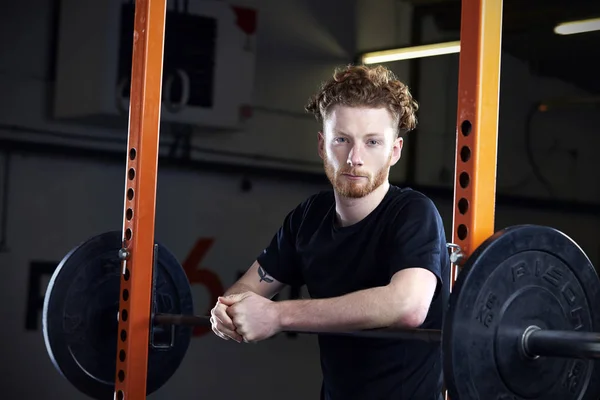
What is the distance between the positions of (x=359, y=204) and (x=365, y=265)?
0.46 feet

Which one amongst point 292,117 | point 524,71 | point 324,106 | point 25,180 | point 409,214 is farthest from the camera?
point 524,71

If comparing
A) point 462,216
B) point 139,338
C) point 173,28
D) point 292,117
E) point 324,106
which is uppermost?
point 173,28

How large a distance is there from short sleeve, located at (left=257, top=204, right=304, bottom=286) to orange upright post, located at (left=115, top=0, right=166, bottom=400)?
0.40m

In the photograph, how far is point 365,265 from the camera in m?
2.12

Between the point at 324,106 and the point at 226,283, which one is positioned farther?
the point at 226,283

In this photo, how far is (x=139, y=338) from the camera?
8.68 feet

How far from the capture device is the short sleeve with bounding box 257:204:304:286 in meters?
2.38

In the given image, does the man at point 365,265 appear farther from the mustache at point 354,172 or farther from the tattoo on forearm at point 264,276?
the tattoo on forearm at point 264,276

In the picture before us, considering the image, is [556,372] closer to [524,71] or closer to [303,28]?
[303,28]

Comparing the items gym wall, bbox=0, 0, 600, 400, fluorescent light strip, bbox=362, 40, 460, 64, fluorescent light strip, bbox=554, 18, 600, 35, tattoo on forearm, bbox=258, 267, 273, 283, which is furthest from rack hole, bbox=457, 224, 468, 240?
fluorescent light strip, bbox=554, 18, 600, 35

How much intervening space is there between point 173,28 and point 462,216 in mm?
4193

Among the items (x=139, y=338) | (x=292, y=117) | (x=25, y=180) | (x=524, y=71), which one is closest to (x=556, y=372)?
(x=139, y=338)

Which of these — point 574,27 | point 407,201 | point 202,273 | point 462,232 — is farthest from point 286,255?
point 574,27

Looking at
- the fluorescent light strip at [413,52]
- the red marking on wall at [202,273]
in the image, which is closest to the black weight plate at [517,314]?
the red marking on wall at [202,273]
